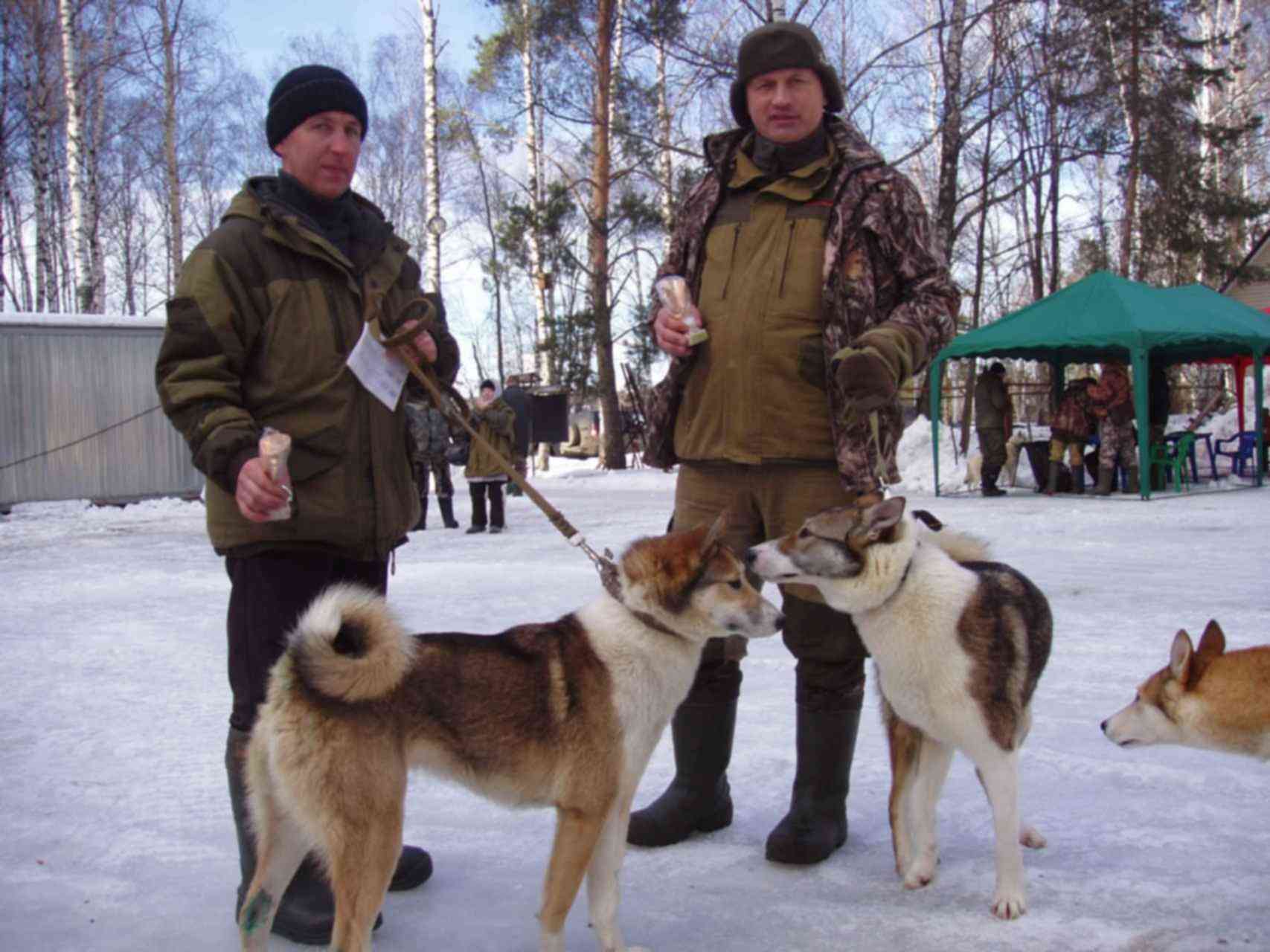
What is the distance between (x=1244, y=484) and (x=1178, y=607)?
34.7 feet

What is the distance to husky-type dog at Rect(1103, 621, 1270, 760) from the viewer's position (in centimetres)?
261

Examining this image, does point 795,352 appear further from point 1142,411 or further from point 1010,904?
point 1142,411

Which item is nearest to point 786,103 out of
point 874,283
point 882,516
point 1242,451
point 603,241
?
point 874,283

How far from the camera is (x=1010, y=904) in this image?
263 centimetres

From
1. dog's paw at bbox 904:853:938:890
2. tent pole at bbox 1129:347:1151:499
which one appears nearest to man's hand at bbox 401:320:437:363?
dog's paw at bbox 904:853:938:890

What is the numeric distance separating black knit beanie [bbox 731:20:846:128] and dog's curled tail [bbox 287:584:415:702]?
70.6 inches

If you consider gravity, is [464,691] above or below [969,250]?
below

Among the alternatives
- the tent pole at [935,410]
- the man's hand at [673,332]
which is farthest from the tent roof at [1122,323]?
the man's hand at [673,332]

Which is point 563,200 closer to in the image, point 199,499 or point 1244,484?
point 199,499

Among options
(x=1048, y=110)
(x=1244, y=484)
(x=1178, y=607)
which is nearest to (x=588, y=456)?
(x=1048, y=110)

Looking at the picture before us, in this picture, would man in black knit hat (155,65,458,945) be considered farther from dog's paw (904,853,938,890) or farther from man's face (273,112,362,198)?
dog's paw (904,853,938,890)

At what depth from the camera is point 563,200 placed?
20.8 m

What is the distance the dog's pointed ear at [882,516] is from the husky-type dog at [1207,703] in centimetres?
76

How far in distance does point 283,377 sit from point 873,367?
1429 mm
